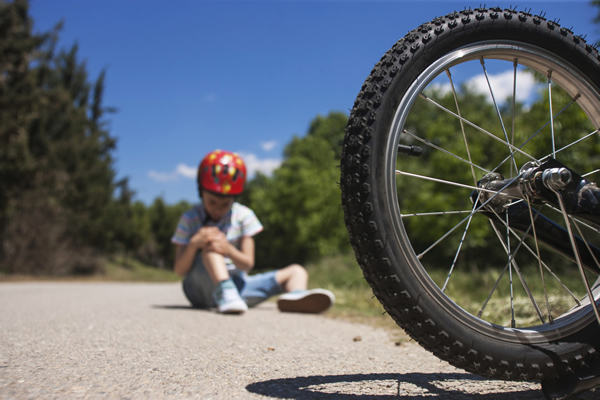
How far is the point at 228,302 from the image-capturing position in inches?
150

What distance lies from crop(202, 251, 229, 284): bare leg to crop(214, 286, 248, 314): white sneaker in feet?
0.32

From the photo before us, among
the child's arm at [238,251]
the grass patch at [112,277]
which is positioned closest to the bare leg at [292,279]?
the child's arm at [238,251]

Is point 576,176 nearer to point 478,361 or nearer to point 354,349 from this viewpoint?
point 478,361

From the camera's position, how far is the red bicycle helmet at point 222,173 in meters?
4.11

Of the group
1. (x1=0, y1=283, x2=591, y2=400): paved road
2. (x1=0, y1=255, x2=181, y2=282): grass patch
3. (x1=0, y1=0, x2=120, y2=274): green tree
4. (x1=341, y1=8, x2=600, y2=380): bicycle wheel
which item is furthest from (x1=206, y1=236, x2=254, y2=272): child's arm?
(x1=0, y1=0, x2=120, y2=274): green tree

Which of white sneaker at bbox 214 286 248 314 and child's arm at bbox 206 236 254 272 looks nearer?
white sneaker at bbox 214 286 248 314

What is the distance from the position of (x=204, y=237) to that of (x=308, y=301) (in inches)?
43.9

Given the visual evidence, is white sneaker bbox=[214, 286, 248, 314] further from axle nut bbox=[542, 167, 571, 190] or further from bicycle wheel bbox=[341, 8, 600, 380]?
axle nut bbox=[542, 167, 571, 190]

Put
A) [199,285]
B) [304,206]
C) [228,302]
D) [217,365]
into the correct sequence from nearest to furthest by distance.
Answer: [217,365] → [228,302] → [199,285] → [304,206]

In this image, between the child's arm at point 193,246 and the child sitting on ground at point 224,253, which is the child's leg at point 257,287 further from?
the child's arm at point 193,246

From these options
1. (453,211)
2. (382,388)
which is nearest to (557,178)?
(453,211)

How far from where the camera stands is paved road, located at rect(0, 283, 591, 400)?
57.8 inches

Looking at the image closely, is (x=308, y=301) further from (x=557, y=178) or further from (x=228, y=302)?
(x=557, y=178)

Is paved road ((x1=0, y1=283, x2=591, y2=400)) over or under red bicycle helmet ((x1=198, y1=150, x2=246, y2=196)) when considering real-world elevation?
under
